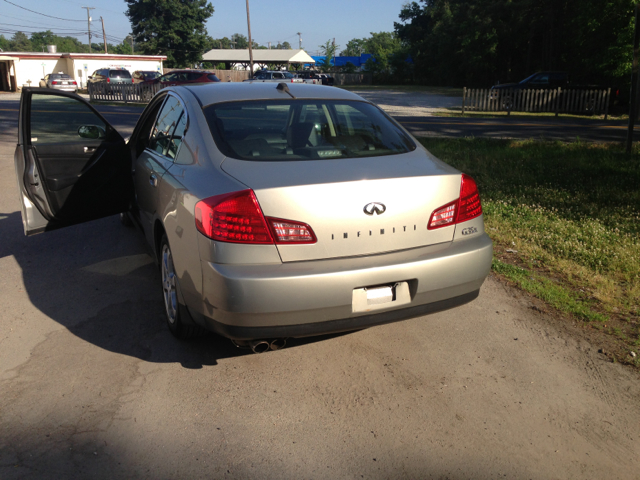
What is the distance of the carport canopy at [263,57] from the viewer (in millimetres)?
86062

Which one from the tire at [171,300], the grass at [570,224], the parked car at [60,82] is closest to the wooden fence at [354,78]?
the parked car at [60,82]

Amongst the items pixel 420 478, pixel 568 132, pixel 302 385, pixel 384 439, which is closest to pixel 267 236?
pixel 302 385

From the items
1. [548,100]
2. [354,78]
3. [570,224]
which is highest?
[354,78]

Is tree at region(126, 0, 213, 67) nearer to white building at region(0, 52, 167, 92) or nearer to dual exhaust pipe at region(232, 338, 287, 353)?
white building at region(0, 52, 167, 92)

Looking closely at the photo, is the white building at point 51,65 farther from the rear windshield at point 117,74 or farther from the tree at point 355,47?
the tree at point 355,47

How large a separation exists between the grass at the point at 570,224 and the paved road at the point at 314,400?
51 cm

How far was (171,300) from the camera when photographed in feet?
13.1

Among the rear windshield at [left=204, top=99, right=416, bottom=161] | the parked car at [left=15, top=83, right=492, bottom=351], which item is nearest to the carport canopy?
the rear windshield at [left=204, top=99, right=416, bottom=161]

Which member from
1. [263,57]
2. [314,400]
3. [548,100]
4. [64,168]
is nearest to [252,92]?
Answer: [64,168]

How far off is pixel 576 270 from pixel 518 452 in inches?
113

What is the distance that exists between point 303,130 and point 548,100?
2328 centimetres

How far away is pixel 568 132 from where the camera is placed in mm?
15844

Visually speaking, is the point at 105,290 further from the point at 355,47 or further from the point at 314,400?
the point at 355,47

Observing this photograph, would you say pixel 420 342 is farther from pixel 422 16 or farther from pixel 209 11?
pixel 209 11
